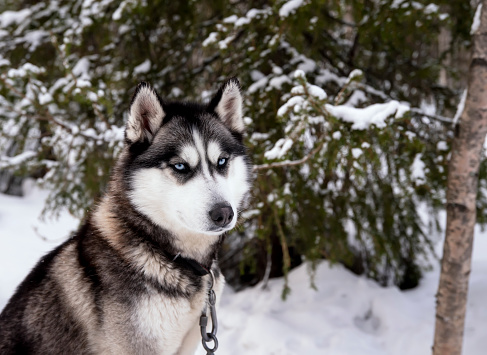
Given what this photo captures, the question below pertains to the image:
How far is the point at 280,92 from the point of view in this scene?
13.6ft

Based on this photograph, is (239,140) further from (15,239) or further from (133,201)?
(15,239)

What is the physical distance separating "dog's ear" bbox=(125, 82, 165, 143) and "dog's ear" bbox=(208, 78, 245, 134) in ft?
1.20

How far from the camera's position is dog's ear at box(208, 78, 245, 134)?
8.28ft

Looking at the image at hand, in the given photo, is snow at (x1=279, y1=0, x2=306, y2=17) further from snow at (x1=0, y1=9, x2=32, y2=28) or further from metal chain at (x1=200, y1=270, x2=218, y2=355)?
snow at (x1=0, y1=9, x2=32, y2=28)

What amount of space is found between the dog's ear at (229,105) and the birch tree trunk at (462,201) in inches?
65.7

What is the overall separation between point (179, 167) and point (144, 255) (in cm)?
51

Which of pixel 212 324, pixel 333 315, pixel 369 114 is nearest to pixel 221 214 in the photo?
pixel 212 324

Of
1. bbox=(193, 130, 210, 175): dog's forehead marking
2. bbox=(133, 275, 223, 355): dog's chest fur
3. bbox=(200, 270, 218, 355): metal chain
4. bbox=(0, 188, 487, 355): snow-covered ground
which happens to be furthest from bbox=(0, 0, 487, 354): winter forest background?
bbox=(133, 275, 223, 355): dog's chest fur

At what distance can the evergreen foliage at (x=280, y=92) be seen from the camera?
371 cm

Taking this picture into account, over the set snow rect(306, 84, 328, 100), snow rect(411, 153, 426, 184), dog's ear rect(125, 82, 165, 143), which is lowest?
snow rect(411, 153, 426, 184)

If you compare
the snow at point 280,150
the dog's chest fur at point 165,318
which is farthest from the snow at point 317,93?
the dog's chest fur at point 165,318

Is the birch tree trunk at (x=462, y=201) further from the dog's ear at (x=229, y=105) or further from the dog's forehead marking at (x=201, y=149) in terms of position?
the dog's forehead marking at (x=201, y=149)

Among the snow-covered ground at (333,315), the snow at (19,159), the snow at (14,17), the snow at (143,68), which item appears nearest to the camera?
the snow-covered ground at (333,315)

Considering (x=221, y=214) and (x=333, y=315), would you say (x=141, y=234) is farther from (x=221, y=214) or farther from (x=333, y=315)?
(x=333, y=315)
